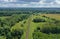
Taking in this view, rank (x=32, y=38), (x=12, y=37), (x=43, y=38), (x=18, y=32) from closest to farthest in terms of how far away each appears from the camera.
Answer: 1. (x=43, y=38)
2. (x=32, y=38)
3. (x=12, y=37)
4. (x=18, y=32)

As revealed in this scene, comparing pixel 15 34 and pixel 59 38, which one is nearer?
pixel 59 38

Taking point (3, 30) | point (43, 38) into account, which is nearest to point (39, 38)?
point (43, 38)

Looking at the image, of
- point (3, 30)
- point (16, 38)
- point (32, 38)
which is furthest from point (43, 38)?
point (3, 30)

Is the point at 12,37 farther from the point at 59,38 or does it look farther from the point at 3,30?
the point at 59,38

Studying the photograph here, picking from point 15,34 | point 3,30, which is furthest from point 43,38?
point 3,30

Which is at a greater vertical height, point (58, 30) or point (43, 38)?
point (43, 38)

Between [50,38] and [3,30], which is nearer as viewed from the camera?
[50,38]

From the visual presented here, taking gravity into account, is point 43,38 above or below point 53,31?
above

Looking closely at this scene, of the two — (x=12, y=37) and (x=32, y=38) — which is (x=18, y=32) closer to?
(x=12, y=37)

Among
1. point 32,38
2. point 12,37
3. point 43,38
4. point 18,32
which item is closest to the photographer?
point 43,38
